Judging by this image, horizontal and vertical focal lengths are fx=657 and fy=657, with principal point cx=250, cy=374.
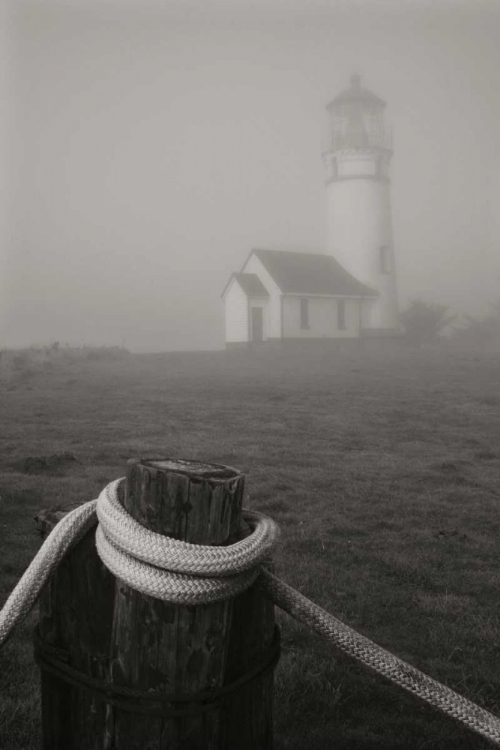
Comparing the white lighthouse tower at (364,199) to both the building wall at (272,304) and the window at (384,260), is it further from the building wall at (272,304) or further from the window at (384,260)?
the building wall at (272,304)

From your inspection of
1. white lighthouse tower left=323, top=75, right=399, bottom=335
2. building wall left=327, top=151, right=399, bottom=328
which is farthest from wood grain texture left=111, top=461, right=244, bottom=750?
building wall left=327, top=151, right=399, bottom=328

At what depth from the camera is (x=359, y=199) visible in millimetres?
42125

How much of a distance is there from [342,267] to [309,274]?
345 centimetres

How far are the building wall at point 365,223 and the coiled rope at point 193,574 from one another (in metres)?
41.5

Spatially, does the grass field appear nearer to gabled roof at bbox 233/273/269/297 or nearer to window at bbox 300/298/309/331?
window at bbox 300/298/309/331

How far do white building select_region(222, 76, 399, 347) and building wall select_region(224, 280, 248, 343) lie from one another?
2.4 inches

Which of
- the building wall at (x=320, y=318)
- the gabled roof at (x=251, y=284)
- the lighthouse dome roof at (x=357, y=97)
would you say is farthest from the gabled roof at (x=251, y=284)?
the lighthouse dome roof at (x=357, y=97)

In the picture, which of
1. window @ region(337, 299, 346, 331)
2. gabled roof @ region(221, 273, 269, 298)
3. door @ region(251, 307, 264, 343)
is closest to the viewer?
gabled roof @ region(221, 273, 269, 298)

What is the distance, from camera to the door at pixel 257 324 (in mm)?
39719

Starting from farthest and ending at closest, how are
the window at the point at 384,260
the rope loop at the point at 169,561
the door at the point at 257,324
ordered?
1. the window at the point at 384,260
2. the door at the point at 257,324
3. the rope loop at the point at 169,561

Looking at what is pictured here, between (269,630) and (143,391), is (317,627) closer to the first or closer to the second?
(269,630)

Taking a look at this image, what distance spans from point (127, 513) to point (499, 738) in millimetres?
1181

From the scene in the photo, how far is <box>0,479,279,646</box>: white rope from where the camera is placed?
162cm

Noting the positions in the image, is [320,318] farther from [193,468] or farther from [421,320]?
[193,468]
